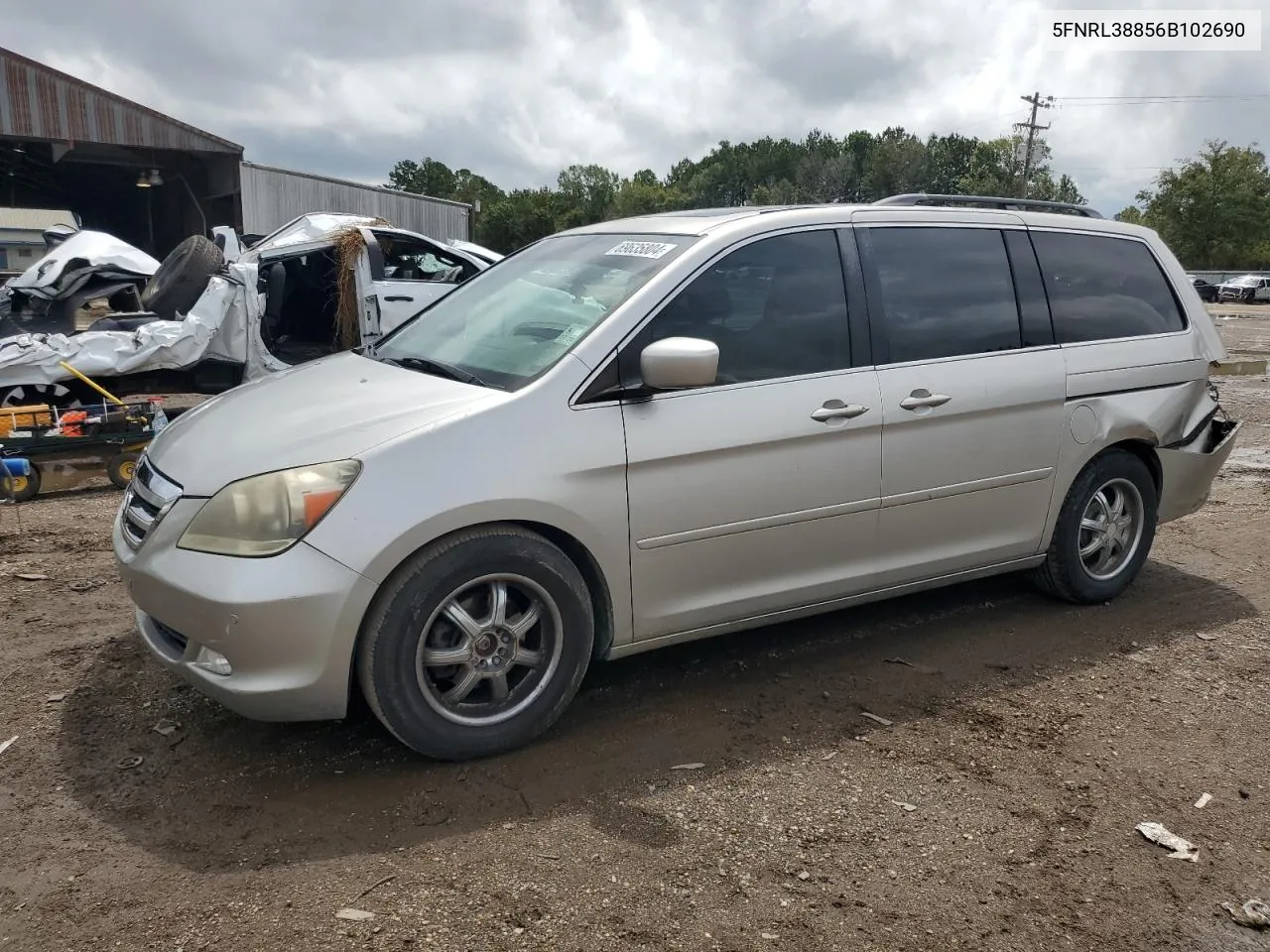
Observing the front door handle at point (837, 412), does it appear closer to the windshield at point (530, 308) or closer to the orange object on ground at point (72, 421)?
the windshield at point (530, 308)

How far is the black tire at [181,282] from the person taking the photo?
9336 mm

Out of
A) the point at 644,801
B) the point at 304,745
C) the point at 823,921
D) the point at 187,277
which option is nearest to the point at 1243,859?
the point at 823,921

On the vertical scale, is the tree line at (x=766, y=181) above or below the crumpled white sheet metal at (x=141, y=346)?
above

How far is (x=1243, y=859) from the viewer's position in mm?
3023

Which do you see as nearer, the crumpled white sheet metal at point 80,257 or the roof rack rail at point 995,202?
the roof rack rail at point 995,202

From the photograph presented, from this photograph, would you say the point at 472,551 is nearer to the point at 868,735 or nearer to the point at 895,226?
the point at 868,735

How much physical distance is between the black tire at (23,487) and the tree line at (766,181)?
38.8 metres

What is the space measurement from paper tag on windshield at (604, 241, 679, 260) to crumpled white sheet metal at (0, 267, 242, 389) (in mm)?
6089

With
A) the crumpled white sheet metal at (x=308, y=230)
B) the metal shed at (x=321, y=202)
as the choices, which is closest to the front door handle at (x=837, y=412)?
the crumpled white sheet metal at (x=308, y=230)

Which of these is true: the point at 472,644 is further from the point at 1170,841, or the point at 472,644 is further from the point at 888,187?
the point at 888,187

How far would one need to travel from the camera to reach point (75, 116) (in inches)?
866

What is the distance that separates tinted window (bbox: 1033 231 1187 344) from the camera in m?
4.78

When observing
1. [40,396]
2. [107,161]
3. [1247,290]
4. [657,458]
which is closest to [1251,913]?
[657,458]

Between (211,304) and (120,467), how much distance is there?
2.43m
